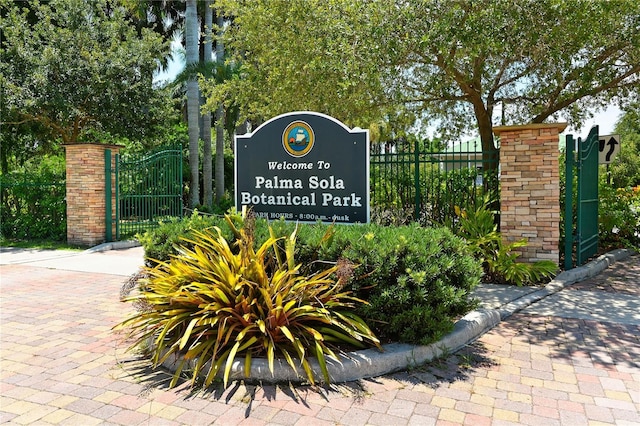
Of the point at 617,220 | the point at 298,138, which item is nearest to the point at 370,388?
the point at 298,138

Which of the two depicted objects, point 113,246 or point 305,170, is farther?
point 113,246

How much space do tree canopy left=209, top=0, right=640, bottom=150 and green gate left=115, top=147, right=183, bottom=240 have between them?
271 cm

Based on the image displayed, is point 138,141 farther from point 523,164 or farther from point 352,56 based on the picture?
point 523,164

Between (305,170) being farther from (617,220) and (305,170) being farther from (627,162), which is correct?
(627,162)

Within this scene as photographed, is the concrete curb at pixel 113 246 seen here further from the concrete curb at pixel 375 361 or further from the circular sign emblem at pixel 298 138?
the concrete curb at pixel 375 361

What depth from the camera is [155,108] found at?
1853 centimetres

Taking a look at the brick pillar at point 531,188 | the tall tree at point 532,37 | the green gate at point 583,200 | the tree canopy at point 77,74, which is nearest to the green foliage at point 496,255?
the brick pillar at point 531,188

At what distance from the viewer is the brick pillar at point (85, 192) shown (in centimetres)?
1196

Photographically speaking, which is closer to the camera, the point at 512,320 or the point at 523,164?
the point at 512,320

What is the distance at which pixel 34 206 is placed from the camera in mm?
13281

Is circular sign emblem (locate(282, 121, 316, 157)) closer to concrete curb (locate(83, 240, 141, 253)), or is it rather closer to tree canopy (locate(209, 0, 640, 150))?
tree canopy (locate(209, 0, 640, 150))

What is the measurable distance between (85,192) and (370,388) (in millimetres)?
10219

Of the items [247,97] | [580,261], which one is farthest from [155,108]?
[580,261]

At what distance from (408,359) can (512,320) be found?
6.88ft
